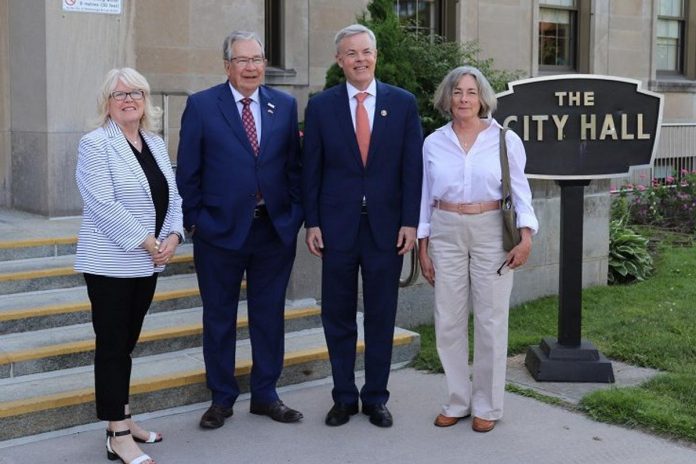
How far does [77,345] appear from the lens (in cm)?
579

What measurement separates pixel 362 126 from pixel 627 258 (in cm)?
528

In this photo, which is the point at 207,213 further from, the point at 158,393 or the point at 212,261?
the point at 158,393

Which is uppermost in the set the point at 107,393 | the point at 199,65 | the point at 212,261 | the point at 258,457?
the point at 199,65

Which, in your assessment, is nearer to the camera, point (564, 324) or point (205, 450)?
point (205, 450)

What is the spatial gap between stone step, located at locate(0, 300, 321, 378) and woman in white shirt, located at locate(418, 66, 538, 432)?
5.47 ft

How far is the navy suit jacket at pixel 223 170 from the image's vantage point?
5.25 meters

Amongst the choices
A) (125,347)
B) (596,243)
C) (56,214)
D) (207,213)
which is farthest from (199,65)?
(125,347)

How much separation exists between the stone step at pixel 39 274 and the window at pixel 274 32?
5.59 m

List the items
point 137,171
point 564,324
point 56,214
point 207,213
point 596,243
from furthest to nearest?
1. point 596,243
2. point 56,214
3. point 564,324
4. point 207,213
5. point 137,171

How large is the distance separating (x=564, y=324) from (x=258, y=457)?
8.34 feet

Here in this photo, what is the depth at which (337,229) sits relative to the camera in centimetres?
533

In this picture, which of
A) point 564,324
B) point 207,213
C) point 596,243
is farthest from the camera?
point 596,243

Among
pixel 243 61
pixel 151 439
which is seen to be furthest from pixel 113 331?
pixel 243 61

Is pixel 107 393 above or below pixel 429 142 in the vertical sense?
below
